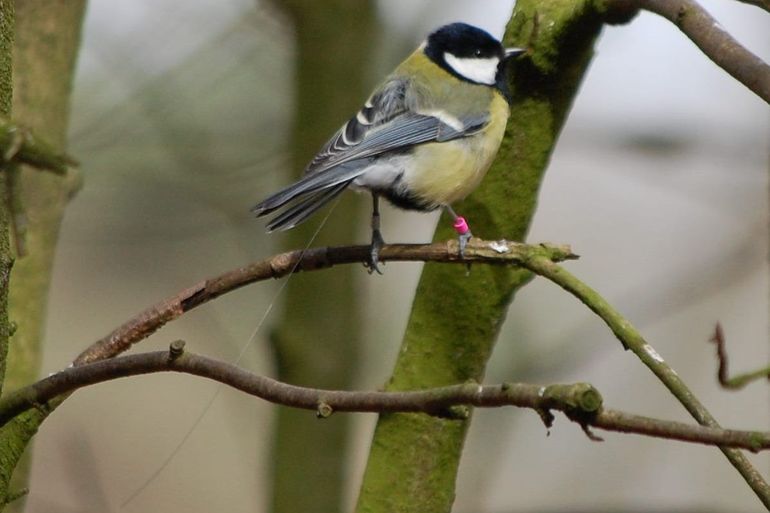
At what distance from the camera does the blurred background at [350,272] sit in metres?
2.49

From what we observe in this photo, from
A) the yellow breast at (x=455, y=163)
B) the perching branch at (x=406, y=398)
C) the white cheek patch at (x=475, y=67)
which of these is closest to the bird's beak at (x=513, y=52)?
the yellow breast at (x=455, y=163)

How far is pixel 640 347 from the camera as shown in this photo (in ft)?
3.29

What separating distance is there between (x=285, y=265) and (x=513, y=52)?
1.69ft

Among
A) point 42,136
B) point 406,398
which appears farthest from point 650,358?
point 42,136

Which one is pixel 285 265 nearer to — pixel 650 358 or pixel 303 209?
pixel 303 209

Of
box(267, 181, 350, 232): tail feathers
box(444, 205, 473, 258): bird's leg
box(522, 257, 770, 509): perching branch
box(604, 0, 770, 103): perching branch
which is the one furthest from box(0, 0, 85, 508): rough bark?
box(604, 0, 770, 103): perching branch

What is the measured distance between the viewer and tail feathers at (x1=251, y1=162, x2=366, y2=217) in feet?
4.76

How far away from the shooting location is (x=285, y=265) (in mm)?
1309

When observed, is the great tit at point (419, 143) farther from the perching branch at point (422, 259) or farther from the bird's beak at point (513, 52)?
the perching branch at point (422, 259)

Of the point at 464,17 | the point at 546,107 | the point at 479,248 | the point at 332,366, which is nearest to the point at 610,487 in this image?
the point at 332,366

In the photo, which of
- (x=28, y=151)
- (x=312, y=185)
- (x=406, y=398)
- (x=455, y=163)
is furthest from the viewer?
(x=455, y=163)

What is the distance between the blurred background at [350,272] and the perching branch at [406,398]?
44.1 inches

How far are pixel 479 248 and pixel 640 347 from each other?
279 mm

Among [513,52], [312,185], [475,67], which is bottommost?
[312,185]
